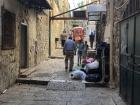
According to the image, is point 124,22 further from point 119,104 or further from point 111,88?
point 111,88

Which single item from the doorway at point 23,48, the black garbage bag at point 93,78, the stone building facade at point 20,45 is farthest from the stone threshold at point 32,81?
the doorway at point 23,48

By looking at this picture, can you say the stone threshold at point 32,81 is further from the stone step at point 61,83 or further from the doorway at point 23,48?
the doorway at point 23,48

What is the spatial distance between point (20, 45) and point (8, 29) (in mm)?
2995

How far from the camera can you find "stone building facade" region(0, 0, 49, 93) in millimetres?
12232

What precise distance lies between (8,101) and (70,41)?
26.2ft

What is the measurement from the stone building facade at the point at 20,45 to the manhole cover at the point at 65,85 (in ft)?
4.71

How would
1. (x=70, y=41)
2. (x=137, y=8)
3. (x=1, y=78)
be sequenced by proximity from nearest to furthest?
(x=137, y=8)
(x=1, y=78)
(x=70, y=41)

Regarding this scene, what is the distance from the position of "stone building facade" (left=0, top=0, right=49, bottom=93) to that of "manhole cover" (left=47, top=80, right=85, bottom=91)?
144 centimetres

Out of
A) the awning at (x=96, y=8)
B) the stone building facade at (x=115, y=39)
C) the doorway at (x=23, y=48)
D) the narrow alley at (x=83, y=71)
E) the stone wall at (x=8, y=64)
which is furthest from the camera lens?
the awning at (x=96, y=8)

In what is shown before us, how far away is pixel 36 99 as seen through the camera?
35.4 ft

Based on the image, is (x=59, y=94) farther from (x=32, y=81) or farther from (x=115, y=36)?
(x=115, y=36)

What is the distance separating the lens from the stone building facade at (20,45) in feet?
40.1

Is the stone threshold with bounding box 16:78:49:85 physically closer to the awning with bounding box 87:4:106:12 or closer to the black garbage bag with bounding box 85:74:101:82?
the black garbage bag with bounding box 85:74:101:82

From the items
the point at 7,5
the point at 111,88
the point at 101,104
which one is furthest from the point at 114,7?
the point at 101,104
